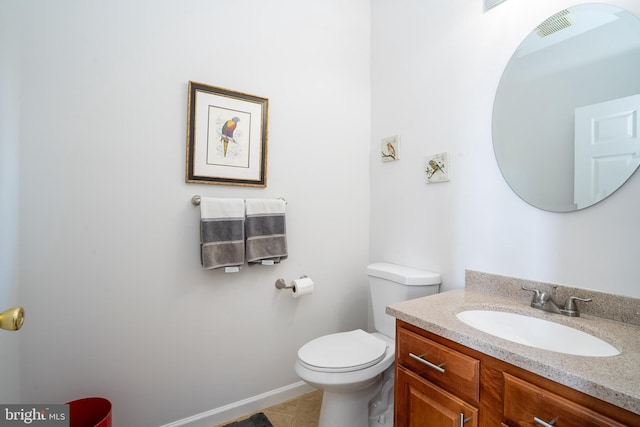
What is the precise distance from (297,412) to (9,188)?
1.80 meters

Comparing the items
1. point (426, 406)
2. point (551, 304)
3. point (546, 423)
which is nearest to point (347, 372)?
point (426, 406)

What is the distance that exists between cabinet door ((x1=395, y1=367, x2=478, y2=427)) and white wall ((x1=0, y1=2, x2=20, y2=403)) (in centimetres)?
147

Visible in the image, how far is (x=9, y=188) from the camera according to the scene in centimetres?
110

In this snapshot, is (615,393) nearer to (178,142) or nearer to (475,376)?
(475,376)

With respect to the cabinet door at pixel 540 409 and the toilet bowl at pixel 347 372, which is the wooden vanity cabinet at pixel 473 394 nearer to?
the cabinet door at pixel 540 409

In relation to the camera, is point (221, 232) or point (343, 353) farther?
point (221, 232)

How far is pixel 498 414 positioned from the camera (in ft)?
2.63

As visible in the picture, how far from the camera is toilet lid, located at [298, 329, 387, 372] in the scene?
130cm

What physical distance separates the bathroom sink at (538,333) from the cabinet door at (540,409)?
265mm

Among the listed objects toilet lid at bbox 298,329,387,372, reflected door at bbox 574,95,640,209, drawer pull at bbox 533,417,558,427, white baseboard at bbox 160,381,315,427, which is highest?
reflected door at bbox 574,95,640,209

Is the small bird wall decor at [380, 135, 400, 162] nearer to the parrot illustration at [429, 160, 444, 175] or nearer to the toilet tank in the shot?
the parrot illustration at [429, 160, 444, 175]

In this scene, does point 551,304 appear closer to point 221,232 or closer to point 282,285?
point 282,285

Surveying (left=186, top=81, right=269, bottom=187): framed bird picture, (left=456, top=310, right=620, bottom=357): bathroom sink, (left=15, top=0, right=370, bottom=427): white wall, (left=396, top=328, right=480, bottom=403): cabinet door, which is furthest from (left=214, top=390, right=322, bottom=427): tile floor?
(left=186, top=81, right=269, bottom=187): framed bird picture

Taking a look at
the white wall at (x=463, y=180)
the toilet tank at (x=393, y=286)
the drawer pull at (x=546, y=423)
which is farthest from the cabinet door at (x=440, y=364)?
the white wall at (x=463, y=180)
